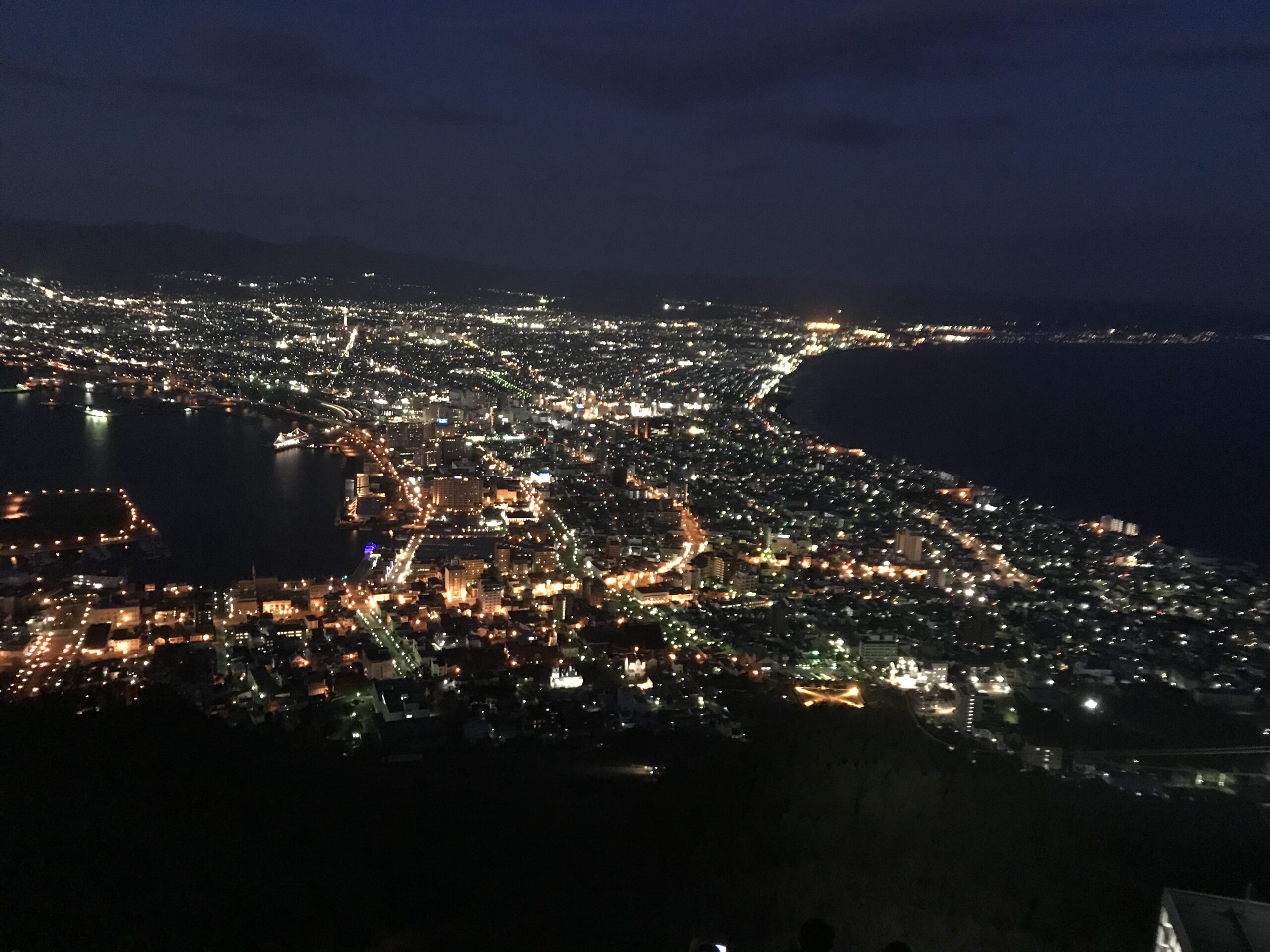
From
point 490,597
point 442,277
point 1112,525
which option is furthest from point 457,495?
point 442,277

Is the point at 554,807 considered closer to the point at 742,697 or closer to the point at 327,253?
the point at 742,697

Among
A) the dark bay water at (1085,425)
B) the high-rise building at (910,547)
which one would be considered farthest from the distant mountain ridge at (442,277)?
the high-rise building at (910,547)

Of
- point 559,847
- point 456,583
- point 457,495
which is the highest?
point 457,495

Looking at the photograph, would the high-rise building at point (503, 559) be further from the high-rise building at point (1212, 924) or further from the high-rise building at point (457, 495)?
the high-rise building at point (1212, 924)

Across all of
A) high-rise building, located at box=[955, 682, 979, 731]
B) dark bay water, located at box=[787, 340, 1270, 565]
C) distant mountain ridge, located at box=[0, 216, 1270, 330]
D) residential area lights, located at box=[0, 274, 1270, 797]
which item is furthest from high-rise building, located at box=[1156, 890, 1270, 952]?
distant mountain ridge, located at box=[0, 216, 1270, 330]

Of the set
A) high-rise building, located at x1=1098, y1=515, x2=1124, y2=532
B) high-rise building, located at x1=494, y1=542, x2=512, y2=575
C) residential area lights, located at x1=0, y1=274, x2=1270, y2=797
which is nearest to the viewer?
Answer: residential area lights, located at x1=0, y1=274, x2=1270, y2=797

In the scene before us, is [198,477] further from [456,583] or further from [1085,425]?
[1085,425]

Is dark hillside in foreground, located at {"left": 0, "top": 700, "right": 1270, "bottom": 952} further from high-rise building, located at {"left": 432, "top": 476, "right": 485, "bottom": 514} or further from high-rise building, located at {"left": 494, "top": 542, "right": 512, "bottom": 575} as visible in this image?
high-rise building, located at {"left": 432, "top": 476, "right": 485, "bottom": 514}
